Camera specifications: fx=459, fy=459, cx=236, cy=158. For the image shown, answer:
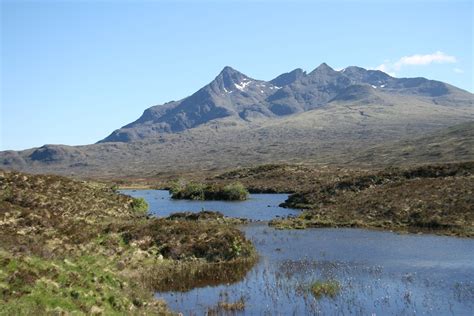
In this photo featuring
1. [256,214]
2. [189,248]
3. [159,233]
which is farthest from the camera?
[256,214]

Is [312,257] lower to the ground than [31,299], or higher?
lower

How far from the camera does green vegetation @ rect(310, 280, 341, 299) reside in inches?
1185

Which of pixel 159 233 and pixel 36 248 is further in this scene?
pixel 159 233

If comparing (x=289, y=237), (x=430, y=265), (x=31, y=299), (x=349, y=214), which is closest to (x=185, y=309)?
(x=31, y=299)

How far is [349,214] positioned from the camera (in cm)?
6362

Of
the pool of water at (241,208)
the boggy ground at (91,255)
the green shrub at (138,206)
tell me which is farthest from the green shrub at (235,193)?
the boggy ground at (91,255)

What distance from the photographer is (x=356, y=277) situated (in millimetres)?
34062

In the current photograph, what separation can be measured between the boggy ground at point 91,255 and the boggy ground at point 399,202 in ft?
54.4

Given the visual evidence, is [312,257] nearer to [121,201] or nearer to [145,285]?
[145,285]

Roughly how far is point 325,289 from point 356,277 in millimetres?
4471

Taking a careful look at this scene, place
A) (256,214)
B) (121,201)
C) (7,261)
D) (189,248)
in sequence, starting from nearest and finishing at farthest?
(7,261) → (189,248) → (121,201) → (256,214)

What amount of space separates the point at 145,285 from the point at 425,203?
4163cm

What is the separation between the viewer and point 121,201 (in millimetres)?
70625

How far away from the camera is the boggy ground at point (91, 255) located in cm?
2323
